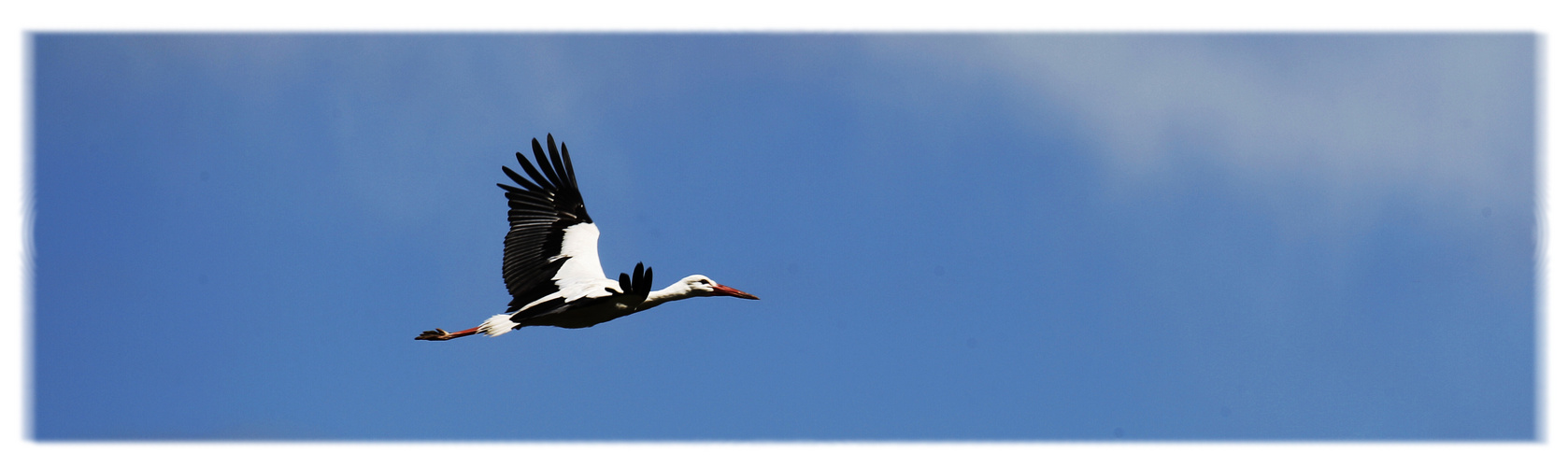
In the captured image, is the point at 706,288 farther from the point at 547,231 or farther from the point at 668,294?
the point at 547,231

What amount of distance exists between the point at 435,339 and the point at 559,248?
75.8 inches

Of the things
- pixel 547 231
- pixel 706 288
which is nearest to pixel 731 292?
pixel 706 288

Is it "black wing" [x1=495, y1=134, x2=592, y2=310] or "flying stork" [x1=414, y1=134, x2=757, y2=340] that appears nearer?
"flying stork" [x1=414, y1=134, x2=757, y2=340]

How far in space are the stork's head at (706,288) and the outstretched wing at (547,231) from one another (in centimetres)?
118

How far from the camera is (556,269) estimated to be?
38.1 feet

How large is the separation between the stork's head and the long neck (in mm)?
41

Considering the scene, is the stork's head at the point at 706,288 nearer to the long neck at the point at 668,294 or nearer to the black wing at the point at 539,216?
the long neck at the point at 668,294

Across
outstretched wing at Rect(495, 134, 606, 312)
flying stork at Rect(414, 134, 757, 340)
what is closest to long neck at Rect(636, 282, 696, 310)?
flying stork at Rect(414, 134, 757, 340)

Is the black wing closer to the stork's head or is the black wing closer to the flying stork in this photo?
the flying stork

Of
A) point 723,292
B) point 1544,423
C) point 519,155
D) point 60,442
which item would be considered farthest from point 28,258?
point 1544,423

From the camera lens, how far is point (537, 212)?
12.1 meters

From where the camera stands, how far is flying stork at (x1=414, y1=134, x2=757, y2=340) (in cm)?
1037

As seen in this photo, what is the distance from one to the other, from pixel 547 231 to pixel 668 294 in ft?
6.96

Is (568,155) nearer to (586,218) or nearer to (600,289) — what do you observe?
(586,218)
